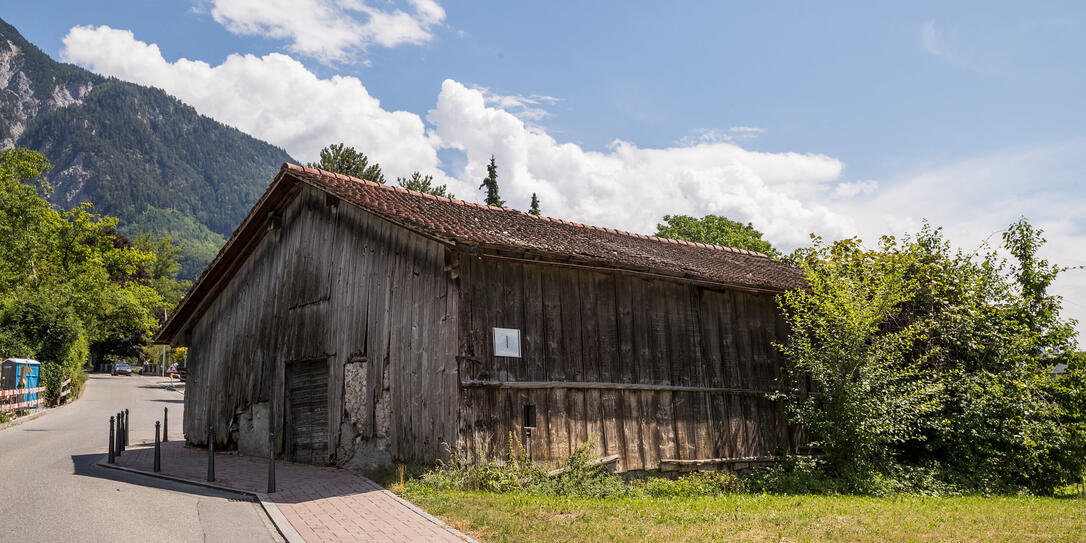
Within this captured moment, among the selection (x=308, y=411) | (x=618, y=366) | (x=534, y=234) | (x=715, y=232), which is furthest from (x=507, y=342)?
(x=715, y=232)

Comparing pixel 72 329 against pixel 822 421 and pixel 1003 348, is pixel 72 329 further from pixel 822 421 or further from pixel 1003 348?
pixel 1003 348

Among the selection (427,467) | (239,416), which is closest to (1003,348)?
(427,467)

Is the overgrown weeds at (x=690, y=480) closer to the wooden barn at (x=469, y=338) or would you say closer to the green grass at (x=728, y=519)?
the wooden barn at (x=469, y=338)

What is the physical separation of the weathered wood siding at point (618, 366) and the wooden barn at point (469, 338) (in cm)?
3

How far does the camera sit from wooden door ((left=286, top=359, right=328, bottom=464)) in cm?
1361

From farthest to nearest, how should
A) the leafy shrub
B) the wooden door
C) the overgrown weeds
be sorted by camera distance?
the wooden door, the overgrown weeds, the leafy shrub

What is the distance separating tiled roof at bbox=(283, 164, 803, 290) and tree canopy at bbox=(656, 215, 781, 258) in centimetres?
2940

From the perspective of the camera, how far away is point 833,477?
13.6 m

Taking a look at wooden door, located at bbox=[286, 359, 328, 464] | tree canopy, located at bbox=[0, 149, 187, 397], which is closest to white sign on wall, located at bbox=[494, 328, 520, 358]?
wooden door, located at bbox=[286, 359, 328, 464]

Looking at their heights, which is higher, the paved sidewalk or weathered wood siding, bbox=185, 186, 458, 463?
weathered wood siding, bbox=185, 186, 458, 463

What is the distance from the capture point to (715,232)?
48188mm

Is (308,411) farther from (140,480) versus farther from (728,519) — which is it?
(728,519)

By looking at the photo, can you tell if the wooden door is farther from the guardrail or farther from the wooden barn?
Result: the guardrail

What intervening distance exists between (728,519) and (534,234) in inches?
255
